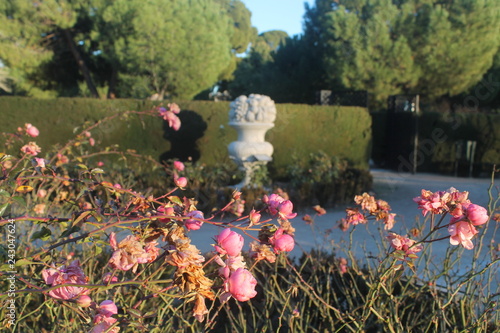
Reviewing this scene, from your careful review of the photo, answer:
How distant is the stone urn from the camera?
6.80 metres

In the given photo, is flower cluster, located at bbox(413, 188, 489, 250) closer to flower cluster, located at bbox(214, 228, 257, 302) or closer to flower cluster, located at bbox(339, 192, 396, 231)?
flower cluster, located at bbox(339, 192, 396, 231)

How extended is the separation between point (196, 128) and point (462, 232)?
7499 millimetres

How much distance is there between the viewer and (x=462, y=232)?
105 centimetres

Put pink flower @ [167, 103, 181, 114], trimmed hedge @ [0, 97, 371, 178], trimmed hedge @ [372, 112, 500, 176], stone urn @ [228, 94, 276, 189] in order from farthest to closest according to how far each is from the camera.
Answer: trimmed hedge @ [372, 112, 500, 176] → trimmed hedge @ [0, 97, 371, 178] → stone urn @ [228, 94, 276, 189] → pink flower @ [167, 103, 181, 114]

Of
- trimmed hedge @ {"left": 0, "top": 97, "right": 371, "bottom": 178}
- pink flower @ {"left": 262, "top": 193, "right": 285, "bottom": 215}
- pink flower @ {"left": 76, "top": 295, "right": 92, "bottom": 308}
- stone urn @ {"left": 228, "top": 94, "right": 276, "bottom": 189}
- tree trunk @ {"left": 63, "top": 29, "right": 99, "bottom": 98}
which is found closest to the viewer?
pink flower @ {"left": 76, "top": 295, "right": 92, "bottom": 308}

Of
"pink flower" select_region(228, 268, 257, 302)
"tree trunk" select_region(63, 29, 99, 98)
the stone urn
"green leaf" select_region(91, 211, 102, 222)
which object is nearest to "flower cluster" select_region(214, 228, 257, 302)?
"pink flower" select_region(228, 268, 257, 302)

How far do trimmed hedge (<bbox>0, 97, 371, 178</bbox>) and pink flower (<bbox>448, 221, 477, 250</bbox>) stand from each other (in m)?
6.91

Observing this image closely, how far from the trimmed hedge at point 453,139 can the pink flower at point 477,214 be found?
1074 centimetres

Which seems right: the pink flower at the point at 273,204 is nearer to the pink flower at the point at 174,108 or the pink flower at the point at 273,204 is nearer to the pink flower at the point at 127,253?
the pink flower at the point at 127,253

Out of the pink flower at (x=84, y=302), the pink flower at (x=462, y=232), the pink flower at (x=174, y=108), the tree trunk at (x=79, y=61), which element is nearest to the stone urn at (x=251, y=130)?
the pink flower at (x=174, y=108)

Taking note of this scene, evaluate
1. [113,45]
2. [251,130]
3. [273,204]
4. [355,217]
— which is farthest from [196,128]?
[113,45]

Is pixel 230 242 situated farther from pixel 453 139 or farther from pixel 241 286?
pixel 453 139

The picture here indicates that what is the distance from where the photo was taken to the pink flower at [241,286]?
821 mm

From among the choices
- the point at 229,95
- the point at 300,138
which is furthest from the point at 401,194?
the point at 229,95
